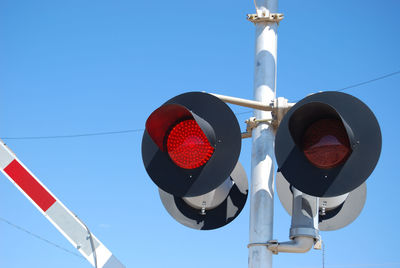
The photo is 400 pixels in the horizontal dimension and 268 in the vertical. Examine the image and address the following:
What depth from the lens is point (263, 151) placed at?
307 centimetres

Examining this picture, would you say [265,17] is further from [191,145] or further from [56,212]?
[56,212]

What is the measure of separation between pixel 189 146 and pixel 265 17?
1.12 metres

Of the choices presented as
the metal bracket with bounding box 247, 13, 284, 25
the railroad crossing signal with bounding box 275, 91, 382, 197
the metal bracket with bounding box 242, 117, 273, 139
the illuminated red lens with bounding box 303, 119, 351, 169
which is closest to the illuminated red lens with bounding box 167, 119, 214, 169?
the railroad crossing signal with bounding box 275, 91, 382, 197

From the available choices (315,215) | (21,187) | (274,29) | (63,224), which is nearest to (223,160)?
(315,215)

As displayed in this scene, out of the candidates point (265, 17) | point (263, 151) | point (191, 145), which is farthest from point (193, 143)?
point (265, 17)

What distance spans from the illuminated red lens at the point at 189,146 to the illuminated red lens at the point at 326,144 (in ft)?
1.50

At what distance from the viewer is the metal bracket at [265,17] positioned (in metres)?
3.34

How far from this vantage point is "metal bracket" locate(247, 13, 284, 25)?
3340 mm

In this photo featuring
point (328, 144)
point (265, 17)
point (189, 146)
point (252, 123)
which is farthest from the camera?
point (265, 17)

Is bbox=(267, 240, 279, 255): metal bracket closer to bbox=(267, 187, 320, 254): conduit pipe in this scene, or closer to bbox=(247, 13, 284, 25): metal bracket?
bbox=(267, 187, 320, 254): conduit pipe

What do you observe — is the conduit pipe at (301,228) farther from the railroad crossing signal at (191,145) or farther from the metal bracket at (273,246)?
the railroad crossing signal at (191,145)

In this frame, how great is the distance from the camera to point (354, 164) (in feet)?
8.04

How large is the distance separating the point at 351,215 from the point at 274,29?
4.08 ft

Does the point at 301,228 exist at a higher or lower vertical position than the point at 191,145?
lower
